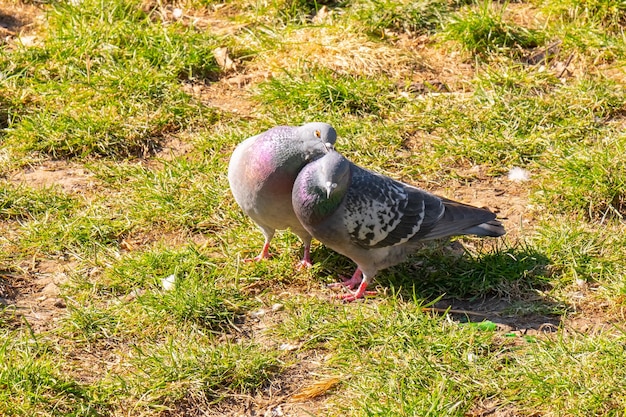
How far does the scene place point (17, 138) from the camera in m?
6.52

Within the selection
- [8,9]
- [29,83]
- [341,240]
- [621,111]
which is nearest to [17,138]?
→ [29,83]

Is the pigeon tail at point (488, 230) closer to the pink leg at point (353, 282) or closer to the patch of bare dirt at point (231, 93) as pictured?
the pink leg at point (353, 282)

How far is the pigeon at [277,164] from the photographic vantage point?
5055 mm

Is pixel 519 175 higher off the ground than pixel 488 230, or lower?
lower

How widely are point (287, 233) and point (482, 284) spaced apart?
1313mm

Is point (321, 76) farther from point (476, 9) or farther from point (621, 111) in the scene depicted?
point (621, 111)

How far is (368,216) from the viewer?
509cm

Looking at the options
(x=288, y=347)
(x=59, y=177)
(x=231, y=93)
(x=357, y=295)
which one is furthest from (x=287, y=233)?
(x=231, y=93)

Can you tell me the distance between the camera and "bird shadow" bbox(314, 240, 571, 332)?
198 inches

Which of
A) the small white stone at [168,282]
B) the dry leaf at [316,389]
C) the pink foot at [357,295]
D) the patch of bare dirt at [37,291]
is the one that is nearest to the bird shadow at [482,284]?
the pink foot at [357,295]

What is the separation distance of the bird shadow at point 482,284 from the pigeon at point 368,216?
0.58 feet

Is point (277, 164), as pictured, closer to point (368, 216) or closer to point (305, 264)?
point (368, 216)

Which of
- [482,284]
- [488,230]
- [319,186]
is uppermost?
[319,186]

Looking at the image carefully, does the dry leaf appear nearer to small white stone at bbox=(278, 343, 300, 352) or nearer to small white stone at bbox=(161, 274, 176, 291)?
small white stone at bbox=(278, 343, 300, 352)
